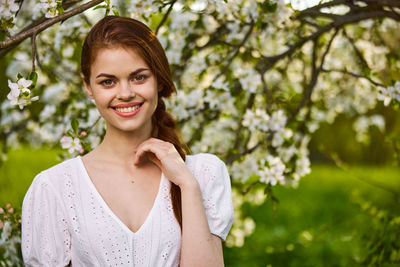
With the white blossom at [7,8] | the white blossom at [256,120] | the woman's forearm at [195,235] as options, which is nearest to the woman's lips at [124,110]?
the woman's forearm at [195,235]

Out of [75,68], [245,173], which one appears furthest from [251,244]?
[75,68]

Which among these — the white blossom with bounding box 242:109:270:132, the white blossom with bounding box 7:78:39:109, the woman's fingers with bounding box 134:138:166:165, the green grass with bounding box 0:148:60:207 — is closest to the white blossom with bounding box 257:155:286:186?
the white blossom with bounding box 242:109:270:132

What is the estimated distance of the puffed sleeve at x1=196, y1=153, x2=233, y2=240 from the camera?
6.24ft

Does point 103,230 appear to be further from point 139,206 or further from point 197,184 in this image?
point 197,184

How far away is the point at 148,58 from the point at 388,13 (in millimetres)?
1740

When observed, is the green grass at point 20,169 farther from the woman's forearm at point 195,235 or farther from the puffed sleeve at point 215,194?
the woman's forearm at point 195,235

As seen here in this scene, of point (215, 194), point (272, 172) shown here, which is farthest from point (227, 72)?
point (215, 194)

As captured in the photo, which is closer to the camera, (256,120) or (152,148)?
(152,148)

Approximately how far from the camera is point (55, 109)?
336cm

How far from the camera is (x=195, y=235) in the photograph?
1.77 m

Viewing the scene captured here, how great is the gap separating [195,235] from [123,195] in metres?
0.33

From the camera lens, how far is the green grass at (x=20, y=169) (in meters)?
4.92

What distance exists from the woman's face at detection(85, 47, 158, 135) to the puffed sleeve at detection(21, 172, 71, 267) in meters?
0.36

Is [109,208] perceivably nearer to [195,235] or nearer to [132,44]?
[195,235]
